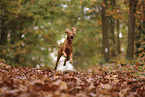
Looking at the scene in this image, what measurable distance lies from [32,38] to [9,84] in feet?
59.8

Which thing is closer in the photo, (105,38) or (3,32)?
(105,38)

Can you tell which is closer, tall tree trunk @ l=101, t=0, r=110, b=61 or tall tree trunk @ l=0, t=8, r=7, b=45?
tall tree trunk @ l=101, t=0, r=110, b=61

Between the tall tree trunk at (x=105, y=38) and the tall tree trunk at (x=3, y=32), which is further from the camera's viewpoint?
the tall tree trunk at (x=3, y=32)

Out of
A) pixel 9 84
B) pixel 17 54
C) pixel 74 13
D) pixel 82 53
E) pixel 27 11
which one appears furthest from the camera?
pixel 82 53

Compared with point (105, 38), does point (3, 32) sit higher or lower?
higher

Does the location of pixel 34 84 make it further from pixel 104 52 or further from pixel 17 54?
pixel 17 54

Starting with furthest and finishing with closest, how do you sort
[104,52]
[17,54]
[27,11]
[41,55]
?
1. [41,55]
2. [17,54]
3. [27,11]
4. [104,52]

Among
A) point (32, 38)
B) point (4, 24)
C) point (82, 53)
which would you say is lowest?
point (82, 53)

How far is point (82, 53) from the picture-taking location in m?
28.7

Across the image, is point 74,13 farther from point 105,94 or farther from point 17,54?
point 105,94

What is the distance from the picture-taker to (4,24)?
18438mm

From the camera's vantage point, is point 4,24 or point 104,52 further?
point 4,24

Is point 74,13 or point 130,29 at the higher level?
point 74,13

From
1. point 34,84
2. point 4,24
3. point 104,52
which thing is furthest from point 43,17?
point 34,84
